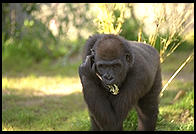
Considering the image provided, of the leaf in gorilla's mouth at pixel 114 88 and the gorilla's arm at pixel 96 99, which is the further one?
the gorilla's arm at pixel 96 99

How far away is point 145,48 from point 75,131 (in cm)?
130

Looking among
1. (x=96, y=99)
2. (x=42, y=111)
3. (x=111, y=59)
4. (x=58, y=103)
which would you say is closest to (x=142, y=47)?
(x=111, y=59)

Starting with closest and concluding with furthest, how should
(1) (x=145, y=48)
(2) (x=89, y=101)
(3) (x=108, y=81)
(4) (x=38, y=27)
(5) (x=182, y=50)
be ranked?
(3) (x=108, y=81) < (2) (x=89, y=101) < (1) (x=145, y=48) < (4) (x=38, y=27) < (5) (x=182, y=50)

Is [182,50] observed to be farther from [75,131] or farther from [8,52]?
[75,131]

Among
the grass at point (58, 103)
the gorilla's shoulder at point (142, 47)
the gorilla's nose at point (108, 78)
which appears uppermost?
the gorilla's shoulder at point (142, 47)

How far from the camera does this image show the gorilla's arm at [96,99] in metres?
3.78

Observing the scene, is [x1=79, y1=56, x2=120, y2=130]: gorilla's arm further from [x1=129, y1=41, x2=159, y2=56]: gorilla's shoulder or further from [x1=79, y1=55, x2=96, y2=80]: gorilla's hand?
[x1=129, y1=41, x2=159, y2=56]: gorilla's shoulder

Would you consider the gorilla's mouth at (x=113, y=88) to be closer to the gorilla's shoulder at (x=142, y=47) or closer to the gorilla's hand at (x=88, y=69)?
the gorilla's hand at (x=88, y=69)

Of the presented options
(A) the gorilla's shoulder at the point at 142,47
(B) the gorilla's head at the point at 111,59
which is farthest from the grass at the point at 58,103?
(B) the gorilla's head at the point at 111,59

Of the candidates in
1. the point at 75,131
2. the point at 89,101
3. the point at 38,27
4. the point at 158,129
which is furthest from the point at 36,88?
the point at 89,101

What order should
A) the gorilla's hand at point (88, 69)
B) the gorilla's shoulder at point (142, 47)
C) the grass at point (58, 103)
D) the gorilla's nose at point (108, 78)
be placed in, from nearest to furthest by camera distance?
the gorilla's nose at point (108, 78)
the gorilla's hand at point (88, 69)
the gorilla's shoulder at point (142, 47)
the grass at point (58, 103)

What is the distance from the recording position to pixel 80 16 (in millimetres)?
8398

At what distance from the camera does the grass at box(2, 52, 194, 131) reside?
490 centimetres

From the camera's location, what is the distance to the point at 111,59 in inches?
145
